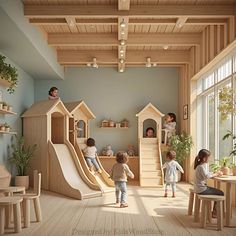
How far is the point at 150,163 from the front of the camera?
10062 mm

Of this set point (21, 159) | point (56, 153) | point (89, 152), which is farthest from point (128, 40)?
point (21, 159)

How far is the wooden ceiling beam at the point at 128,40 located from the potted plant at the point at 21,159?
2542 mm

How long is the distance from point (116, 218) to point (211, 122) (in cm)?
454

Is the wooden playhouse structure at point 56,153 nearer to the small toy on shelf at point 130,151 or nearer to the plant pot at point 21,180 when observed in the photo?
the plant pot at point 21,180

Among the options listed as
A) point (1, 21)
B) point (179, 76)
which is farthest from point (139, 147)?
point (1, 21)

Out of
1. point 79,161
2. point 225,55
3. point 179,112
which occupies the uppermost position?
point 225,55

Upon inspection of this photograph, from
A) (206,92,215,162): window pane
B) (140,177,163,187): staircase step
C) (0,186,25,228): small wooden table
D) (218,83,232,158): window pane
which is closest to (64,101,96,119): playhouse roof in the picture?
(140,177,163,187): staircase step

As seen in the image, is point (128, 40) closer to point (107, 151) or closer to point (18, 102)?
point (18, 102)

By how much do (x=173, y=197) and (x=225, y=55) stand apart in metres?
3.06

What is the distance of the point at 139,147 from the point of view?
10.6 m

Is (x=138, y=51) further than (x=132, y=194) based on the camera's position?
Yes

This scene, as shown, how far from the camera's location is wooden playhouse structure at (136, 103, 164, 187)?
957 cm

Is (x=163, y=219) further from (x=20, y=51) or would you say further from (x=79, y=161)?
(x=20, y=51)

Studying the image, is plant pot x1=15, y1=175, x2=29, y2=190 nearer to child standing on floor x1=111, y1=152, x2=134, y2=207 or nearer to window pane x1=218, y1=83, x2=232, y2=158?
child standing on floor x1=111, y1=152, x2=134, y2=207
